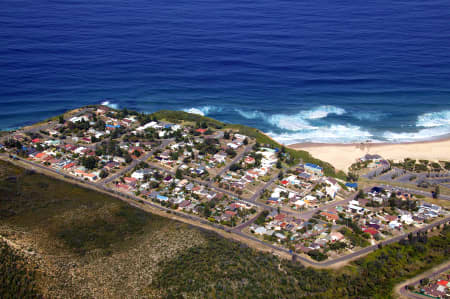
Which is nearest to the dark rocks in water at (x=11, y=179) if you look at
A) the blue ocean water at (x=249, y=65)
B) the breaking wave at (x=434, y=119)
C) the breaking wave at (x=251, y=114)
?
the blue ocean water at (x=249, y=65)

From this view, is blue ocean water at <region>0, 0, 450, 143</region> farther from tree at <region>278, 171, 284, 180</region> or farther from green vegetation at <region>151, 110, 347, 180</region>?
tree at <region>278, 171, 284, 180</region>

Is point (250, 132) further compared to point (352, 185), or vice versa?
point (250, 132)

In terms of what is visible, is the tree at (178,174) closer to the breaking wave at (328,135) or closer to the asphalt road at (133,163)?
the asphalt road at (133,163)

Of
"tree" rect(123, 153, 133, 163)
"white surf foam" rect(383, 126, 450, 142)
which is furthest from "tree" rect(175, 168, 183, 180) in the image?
"white surf foam" rect(383, 126, 450, 142)

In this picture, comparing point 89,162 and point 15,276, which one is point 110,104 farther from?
point 15,276

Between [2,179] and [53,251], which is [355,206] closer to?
[53,251]

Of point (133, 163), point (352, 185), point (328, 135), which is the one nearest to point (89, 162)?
point (133, 163)
